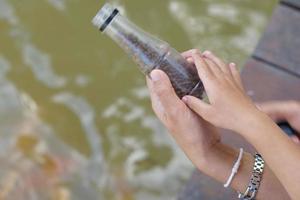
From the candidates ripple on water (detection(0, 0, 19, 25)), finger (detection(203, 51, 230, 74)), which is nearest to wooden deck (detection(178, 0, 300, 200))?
finger (detection(203, 51, 230, 74))

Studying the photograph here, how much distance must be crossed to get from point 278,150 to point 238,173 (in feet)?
0.67

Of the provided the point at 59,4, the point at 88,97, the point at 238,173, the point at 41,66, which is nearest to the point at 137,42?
the point at 238,173

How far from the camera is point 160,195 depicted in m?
2.38

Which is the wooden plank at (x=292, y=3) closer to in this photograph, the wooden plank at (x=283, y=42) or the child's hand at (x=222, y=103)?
the wooden plank at (x=283, y=42)

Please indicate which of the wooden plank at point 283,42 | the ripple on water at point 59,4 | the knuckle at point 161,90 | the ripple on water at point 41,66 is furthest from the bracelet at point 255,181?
the ripple on water at point 59,4

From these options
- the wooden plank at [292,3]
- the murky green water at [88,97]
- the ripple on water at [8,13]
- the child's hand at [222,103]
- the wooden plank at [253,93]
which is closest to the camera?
the child's hand at [222,103]

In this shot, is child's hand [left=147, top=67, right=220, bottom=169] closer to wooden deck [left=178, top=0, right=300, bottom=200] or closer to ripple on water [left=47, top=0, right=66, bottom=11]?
wooden deck [left=178, top=0, right=300, bottom=200]

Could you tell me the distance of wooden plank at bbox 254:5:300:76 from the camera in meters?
1.79

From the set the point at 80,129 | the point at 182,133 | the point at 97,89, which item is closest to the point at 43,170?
the point at 80,129

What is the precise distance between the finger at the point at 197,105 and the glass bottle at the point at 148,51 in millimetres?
30

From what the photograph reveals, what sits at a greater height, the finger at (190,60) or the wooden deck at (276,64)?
the wooden deck at (276,64)

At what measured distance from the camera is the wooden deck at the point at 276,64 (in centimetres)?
170

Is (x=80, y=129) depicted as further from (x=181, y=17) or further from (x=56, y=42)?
(x=181, y=17)

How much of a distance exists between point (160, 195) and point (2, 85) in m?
0.91
